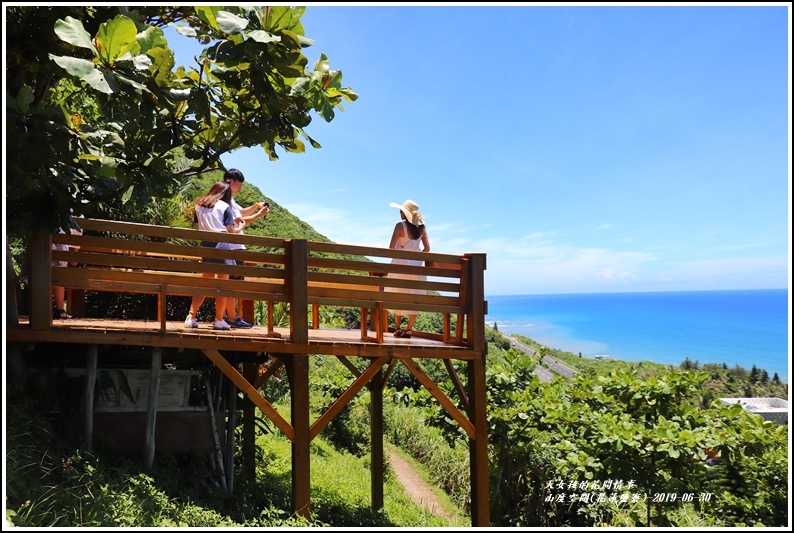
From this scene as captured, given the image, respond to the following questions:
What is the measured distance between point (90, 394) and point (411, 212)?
358 cm

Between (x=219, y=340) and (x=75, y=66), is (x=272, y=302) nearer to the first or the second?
(x=219, y=340)

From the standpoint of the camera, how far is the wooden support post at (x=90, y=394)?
4934 mm

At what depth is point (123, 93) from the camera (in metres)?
3.70

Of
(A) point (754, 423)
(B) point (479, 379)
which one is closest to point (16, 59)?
(B) point (479, 379)

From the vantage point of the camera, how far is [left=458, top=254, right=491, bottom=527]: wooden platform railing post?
18.8 ft

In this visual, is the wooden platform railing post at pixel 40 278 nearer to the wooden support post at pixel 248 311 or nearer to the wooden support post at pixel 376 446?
the wooden support post at pixel 248 311

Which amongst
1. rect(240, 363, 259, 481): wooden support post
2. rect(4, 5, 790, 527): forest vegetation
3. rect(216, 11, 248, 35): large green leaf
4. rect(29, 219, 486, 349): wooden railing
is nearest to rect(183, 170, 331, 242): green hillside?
rect(4, 5, 790, 527): forest vegetation

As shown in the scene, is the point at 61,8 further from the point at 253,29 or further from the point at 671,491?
the point at 671,491

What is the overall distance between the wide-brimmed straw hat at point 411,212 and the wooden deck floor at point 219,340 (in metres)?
1.32

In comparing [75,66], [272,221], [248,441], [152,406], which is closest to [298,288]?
[152,406]

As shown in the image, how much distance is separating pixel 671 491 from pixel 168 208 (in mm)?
9304

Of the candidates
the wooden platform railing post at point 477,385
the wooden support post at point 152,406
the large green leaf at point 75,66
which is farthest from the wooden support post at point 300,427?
the large green leaf at point 75,66

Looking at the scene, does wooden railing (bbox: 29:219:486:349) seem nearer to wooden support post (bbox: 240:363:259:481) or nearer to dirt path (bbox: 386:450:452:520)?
wooden support post (bbox: 240:363:259:481)

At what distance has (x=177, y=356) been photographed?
5.64 metres
